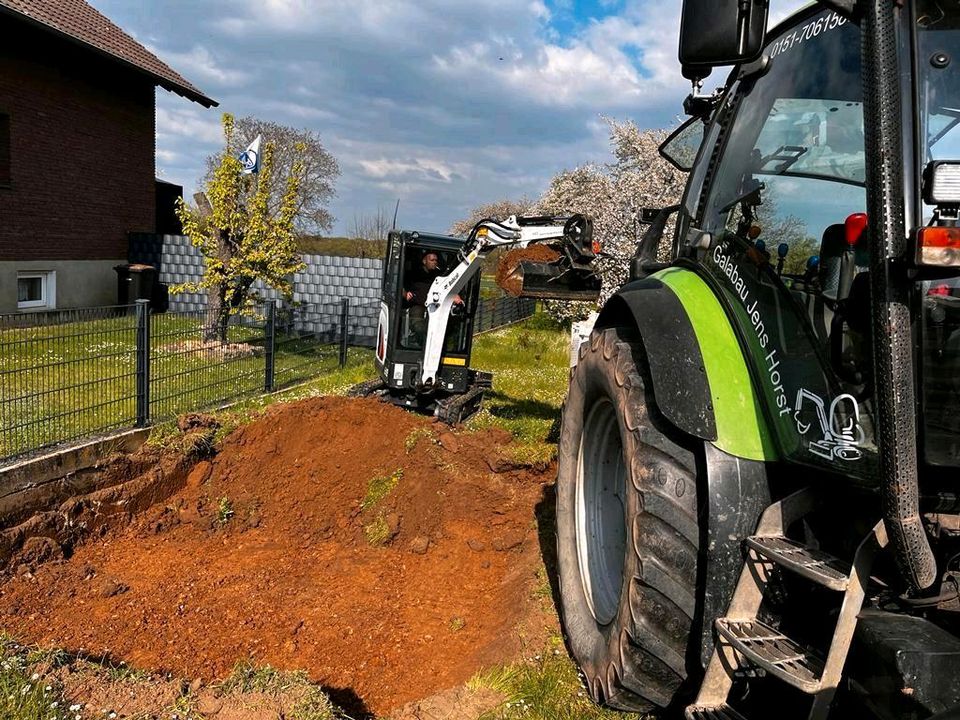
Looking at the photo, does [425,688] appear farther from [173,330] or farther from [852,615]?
[173,330]

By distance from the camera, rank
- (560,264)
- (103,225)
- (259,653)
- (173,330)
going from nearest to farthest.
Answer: (259,653)
(560,264)
(173,330)
(103,225)

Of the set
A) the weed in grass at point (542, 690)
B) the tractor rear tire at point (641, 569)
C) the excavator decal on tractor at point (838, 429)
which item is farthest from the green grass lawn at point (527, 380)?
the excavator decal on tractor at point (838, 429)

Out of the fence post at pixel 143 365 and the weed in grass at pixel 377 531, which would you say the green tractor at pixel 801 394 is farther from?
the fence post at pixel 143 365

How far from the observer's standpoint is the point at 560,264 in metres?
6.35

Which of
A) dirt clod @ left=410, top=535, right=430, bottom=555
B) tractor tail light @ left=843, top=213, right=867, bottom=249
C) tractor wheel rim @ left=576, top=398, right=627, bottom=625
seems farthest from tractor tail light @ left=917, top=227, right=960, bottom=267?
dirt clod @ left=410, top=535, right=430, bottom=555

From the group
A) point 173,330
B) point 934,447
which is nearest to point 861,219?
point 934,447

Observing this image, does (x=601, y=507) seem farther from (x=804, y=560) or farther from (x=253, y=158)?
(x=253, y=158)

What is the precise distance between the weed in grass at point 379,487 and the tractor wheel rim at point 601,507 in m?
3.18

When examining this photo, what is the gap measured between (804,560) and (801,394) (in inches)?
20.0

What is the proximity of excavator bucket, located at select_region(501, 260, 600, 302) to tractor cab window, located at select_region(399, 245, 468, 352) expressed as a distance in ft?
9.21

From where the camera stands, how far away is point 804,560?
219cm

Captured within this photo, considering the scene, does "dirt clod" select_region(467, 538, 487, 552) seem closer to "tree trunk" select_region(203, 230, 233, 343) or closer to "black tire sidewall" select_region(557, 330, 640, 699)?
"black tire sidewall" select_region(557, 330, 640, 699)

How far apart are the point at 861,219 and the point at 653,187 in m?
15.1

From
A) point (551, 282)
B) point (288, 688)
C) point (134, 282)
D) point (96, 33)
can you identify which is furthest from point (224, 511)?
point (96, 33)
